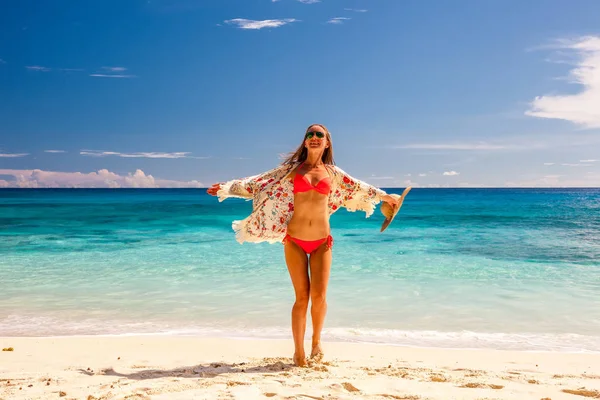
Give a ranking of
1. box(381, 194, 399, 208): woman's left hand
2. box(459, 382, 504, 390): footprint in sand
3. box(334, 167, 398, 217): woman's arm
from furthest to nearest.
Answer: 1. box(381, 194, 399, 208): woman's left hand
2. box(334, 167, 398, 217): woman's arm
3. box(459, 382, 504, 390): footprint in sand

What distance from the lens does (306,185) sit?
4.25 metres

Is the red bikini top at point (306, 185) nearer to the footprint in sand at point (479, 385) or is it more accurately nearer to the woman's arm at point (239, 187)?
the woman's arm at point (239, 187)

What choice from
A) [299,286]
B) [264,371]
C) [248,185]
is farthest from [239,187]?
[264,371]

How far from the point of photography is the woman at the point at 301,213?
4.23 m

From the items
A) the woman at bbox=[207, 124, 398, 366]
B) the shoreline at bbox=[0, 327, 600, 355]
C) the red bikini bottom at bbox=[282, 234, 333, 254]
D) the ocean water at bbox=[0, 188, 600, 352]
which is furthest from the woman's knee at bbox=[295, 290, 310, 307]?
the ocean water at bbox=[0, 188, 600, 352]

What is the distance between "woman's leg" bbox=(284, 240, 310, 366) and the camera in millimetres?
4227

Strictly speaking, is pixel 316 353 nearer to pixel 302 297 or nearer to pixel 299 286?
pixel 302 297

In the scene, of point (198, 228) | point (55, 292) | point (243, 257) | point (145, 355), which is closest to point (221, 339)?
point (145, 355)

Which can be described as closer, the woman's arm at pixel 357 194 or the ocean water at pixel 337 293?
the woman's arm at pixel 357 194

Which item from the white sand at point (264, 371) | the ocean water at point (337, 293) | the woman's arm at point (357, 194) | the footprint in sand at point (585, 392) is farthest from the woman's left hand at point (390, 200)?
the footprint in sand at point (585, 392)

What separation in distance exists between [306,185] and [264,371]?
155cm

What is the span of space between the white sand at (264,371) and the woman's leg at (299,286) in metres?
0.19

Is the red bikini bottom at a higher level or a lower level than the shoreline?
higher

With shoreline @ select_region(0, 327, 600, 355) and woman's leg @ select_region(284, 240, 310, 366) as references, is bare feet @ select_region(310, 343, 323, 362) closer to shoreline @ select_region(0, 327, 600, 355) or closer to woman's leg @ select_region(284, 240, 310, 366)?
woman's leg @ select_region(284, 240, 310, 366)
